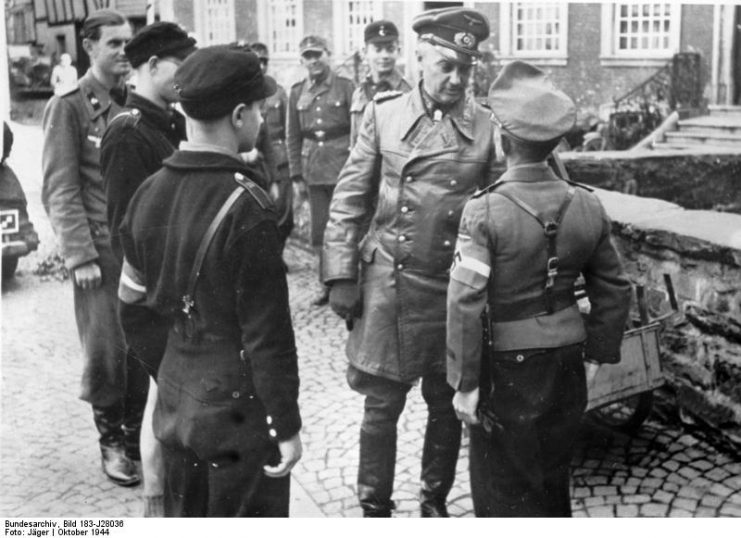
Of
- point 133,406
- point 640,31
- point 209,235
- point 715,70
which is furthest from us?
point 640,31

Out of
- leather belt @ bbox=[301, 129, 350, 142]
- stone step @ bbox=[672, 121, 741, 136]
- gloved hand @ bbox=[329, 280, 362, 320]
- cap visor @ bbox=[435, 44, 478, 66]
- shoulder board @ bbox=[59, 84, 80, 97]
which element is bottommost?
gloved hand @ bbox=[329, 280, 362, 320]

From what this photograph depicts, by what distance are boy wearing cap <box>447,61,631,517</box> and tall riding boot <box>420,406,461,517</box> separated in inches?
20.5

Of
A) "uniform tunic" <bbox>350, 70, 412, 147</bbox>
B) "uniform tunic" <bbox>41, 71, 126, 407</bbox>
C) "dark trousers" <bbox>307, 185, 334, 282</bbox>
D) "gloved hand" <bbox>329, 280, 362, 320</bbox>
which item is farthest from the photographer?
"dark trousers" <bbox>307, 185, 334, 282</bbox>

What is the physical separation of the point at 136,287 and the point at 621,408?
258 cm

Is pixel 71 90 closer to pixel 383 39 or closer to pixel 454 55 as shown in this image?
pixel 454 55

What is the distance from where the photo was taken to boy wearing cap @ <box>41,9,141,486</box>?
353cm

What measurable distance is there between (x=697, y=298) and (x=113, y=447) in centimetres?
261

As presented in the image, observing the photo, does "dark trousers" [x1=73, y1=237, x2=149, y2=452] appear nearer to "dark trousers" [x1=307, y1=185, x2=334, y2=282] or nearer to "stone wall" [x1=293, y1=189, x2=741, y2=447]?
"stone wall" [x1=293, y1=189, x2=741, y2=447]

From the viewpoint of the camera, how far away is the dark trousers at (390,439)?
3.18 meters

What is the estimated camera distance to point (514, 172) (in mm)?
2553

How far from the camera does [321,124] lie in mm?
6453

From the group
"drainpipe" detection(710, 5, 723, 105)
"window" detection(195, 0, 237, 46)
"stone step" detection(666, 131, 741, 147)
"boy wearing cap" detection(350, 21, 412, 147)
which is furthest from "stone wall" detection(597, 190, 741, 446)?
"drainpipe" detection(710, 5, 723, 105)

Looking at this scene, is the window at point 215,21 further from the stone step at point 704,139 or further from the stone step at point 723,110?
the stone step at point 723,110

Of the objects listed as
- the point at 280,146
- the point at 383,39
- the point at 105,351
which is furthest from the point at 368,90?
the point at 105,351
